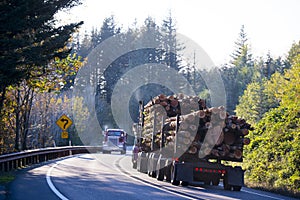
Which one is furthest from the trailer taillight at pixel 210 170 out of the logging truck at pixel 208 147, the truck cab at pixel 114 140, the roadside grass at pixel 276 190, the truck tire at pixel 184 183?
the truck cab at pixel 114 140

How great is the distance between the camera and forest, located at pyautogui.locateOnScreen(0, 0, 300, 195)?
2161 cm

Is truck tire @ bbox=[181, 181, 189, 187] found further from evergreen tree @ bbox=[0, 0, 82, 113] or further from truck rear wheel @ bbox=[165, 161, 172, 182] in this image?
evergreen tree @ bbox=[0, 0, 82, 113]

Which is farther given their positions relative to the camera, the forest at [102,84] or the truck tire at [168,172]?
the forest at [102,84]

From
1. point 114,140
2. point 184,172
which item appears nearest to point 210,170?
point 184,172

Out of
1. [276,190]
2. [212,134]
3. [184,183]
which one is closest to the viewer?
[212,134]

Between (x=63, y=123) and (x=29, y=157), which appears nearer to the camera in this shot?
(x=29, y=157)

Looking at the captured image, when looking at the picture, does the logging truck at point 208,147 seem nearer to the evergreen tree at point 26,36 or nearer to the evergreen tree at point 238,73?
the evergreen tree at point 26,36

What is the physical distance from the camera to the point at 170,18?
10319 cm

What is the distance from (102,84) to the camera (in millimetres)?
94562

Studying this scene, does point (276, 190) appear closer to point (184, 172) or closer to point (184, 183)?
point (184, 183)

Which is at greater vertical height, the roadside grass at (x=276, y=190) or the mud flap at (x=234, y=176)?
the mud flap at (x=234, y=176)

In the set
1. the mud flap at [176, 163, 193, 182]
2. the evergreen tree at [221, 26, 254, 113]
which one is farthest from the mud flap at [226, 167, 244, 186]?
the evergreen tree at [221, 26, 254, 113]

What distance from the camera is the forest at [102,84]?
21.6m

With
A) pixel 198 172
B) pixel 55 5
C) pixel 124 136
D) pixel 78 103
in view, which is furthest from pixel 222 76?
pixel 198 172
